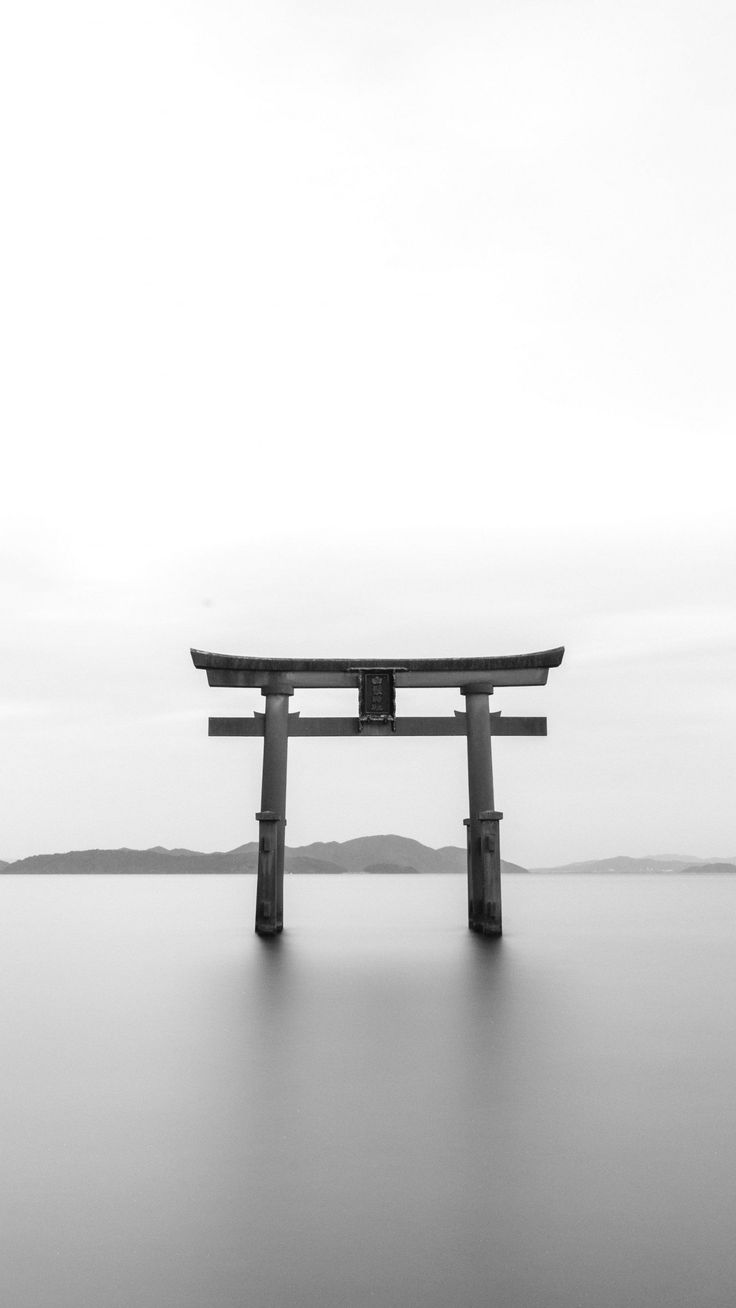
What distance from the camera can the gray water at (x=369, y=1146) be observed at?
13.5 ft

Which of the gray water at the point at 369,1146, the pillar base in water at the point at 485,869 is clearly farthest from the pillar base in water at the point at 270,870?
the pillar base in water at the point at 485,869

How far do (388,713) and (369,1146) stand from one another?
29.7ft

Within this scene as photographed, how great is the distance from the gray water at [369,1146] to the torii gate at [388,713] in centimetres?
206

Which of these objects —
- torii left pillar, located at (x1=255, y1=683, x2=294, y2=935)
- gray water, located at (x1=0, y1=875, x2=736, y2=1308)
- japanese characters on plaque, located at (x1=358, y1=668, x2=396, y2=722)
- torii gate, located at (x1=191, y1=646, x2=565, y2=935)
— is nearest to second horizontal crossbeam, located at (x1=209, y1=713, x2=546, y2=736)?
torii gate, located at (x1=191, y1=646, x2=565, y2=935)

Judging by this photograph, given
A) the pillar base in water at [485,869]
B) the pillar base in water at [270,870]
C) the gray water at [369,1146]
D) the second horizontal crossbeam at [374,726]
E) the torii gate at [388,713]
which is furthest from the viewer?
the second horizontal crossbeam at [374,726]

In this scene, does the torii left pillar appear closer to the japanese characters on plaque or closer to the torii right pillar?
the japanese characters on plaque

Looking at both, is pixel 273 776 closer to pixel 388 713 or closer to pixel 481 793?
pixel 388 713

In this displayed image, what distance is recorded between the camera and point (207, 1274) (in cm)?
411

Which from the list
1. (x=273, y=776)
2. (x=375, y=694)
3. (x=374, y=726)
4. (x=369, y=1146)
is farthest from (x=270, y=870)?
(x=369, y=1146)

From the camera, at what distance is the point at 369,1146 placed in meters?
6.04

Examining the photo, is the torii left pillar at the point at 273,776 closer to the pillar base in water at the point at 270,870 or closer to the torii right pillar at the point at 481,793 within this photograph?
the pillar base in water at the point at 270,870

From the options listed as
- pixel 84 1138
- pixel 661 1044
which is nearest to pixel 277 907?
pixel 661 1044

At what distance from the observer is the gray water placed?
162 inches

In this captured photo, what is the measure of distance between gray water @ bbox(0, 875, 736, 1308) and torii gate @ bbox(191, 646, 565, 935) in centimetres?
206
